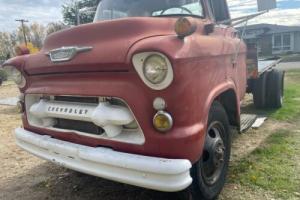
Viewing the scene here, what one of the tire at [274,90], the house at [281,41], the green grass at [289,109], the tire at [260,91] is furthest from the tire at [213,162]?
the house at [281,41]

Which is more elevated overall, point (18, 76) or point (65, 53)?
point (65, 53)

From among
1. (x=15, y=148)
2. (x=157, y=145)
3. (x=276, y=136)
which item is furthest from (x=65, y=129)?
(x=276, y=136)

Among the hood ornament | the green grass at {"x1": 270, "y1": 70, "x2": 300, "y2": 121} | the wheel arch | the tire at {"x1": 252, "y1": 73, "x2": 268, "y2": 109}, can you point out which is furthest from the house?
the hood ornament

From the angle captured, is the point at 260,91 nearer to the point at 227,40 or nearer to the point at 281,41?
the point at 227,40

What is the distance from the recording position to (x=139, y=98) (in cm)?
274

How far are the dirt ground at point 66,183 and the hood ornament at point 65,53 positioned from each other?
5.12ft

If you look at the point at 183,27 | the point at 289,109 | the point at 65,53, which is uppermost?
the point at 183,27

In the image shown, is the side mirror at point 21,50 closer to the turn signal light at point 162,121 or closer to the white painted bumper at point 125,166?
the white painted bumper at point 125,166

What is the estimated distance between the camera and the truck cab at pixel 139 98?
104 inches

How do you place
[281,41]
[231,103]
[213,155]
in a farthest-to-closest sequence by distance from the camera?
[281,41]
[231,103]
[213,155]

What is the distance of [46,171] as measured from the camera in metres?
4.75

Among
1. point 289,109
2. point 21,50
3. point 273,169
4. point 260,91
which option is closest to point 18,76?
point 21,50

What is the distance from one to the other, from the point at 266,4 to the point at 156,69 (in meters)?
1.72

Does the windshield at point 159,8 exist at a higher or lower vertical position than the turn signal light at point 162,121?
higher
